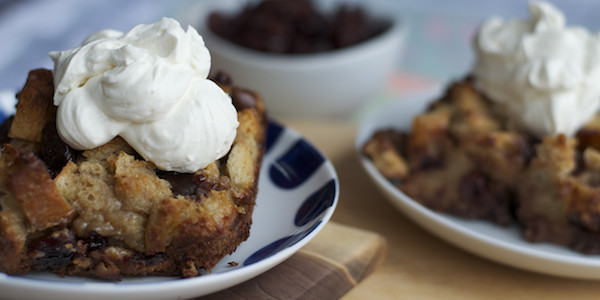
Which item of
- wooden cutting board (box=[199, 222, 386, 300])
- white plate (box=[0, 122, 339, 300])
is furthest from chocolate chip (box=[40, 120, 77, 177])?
wooden cutting board (box=[199, 222, 386, 300])

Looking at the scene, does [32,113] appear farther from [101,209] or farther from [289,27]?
[289,27]

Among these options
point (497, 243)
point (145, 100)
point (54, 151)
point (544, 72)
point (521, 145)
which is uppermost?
point (145, 100)

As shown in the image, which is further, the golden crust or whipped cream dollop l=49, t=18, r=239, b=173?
the golden crust

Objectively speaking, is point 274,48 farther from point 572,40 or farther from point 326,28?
point 572,40

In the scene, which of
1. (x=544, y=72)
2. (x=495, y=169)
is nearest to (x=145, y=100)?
(x=495, y=169)

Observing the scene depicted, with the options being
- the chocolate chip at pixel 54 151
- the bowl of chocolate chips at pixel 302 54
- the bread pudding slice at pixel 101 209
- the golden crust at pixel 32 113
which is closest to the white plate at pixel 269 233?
the bread pudding slice at pixel 101 209

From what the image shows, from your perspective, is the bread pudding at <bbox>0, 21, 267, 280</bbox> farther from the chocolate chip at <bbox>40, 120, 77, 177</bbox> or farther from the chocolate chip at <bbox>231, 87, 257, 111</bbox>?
the chocolate chip at <bbox>231, 87, 257, 111</bbox>

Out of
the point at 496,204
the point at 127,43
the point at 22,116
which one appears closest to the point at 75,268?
the point at 22,116
